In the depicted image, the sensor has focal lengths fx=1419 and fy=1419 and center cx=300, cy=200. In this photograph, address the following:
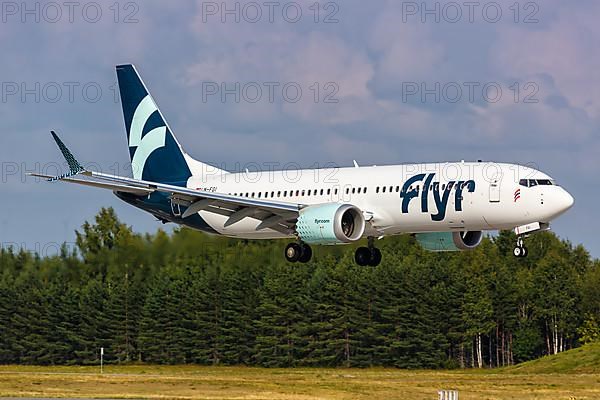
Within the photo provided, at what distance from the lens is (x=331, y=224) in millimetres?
68625

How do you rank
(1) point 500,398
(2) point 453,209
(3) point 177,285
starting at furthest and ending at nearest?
(3) point 177,285 → (1) point 500,398 → (2) point 453,209

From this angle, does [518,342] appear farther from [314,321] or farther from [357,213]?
[357,213]

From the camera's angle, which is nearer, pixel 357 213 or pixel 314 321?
pixel 357 213

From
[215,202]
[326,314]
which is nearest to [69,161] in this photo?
[215,202]

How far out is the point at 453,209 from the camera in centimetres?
6656

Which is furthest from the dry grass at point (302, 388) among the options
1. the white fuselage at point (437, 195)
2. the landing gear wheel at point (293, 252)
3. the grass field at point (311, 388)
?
the white fuselage at point (437, 195)

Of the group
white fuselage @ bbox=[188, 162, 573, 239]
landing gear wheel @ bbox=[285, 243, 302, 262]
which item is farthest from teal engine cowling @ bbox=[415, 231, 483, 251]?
landing gear wheel @ bbox=[285, 243, 302, 262]

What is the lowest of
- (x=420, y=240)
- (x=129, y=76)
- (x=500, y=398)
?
(x=500, y=398)

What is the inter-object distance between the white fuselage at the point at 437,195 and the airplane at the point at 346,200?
0.15ft

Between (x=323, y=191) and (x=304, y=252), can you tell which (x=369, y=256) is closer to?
(x=304, y=252)

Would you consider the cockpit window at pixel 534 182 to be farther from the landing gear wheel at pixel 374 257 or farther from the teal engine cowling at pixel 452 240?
the landing gear wheel at pixel 374 257

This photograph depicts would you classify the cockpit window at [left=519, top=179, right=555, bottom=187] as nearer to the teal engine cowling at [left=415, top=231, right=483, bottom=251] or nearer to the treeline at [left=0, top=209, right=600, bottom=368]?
the teal engine cowling at [left=415, top=231, right=483, bottom=251]

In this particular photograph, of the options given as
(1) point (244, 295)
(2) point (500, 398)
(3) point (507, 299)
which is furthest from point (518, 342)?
(2) point (500, 398)

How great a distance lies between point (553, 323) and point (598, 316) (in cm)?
490
